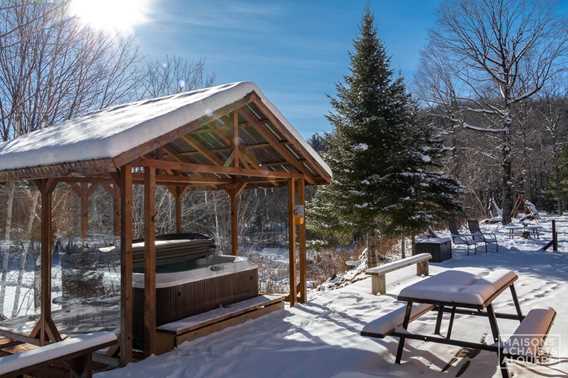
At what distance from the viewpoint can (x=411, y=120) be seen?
37.5ft

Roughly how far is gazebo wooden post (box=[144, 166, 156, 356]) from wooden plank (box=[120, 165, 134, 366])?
0.67ft

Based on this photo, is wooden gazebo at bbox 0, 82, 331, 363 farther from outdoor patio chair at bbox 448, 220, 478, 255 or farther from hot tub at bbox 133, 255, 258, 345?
outdoor patio chair at bbox 448, 220, 478, 255

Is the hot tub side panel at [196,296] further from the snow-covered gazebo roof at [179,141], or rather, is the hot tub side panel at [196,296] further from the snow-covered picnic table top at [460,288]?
the snow-covered picnic table top at [460,288]

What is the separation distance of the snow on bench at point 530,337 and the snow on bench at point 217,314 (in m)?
3.23

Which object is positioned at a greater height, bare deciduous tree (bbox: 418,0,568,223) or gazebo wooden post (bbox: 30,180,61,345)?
bare deciduous tree (bbox: 418,0,568,223)

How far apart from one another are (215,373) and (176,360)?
0.58m

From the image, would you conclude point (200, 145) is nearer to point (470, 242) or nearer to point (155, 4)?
point (155, 4)

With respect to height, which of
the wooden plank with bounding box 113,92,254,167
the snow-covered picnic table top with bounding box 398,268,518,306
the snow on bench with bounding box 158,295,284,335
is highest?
the wooden plank with bounding box 113,92,254,167

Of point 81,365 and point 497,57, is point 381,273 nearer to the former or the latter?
point 81,365

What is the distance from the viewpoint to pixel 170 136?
4461 mm

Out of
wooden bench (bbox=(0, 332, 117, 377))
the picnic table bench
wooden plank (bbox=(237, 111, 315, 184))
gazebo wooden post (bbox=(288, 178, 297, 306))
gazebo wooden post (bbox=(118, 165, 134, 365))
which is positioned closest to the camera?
wooden bench (bbox=(0, 332, 117, 377))

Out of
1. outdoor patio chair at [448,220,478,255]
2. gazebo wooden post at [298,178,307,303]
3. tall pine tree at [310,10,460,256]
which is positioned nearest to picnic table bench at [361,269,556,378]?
gazebo wooden post at [298,178,307,303]

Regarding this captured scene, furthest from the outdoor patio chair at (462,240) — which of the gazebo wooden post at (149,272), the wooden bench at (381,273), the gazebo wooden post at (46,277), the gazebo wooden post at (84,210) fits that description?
the gazebo wooden post at (46,277)

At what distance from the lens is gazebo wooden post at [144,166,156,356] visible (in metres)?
4.52
